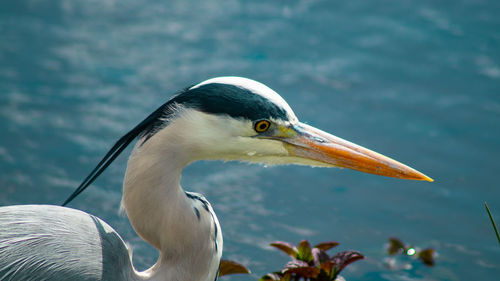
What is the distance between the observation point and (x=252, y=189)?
5.05 m

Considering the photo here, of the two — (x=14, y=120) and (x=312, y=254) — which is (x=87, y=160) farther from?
(x=312, y=254)

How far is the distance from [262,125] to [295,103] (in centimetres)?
294

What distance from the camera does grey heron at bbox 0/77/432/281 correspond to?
260 cm

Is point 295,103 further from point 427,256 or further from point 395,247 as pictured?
point 427,256

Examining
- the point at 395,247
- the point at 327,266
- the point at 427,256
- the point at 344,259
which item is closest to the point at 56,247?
the point at 327,266

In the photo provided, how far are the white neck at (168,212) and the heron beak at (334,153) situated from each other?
0.48 m

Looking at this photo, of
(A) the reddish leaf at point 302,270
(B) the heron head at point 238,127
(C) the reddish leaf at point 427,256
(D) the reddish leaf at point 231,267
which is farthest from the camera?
(C) the reddish leaf at point 427,256

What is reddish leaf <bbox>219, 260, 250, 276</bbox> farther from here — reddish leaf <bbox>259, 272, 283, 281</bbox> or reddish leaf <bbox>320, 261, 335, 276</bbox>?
reddish leaf <bbox>320, 261, 335, 276</bbox>

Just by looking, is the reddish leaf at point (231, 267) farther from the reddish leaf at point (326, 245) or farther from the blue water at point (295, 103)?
the blue water at point (295, 103)

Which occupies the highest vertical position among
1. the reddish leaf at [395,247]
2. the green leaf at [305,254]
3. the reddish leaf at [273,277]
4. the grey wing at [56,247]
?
the reddish leaf at [395,247]

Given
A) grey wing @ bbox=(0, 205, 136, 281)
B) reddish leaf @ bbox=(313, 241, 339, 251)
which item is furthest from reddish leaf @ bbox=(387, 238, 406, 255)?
grey wing @ bbox=(0, 205, 136, 281)

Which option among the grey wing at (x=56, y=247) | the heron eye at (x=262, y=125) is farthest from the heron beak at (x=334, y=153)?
the grey wing at (x=56, y=247)

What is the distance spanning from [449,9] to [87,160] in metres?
3.96

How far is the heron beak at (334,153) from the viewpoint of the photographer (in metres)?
2.91
